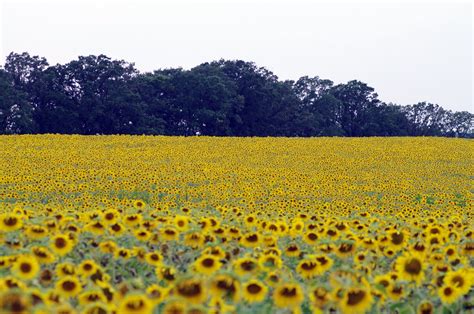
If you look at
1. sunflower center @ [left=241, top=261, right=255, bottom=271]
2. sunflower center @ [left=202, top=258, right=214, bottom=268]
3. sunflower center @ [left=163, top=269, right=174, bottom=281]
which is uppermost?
sunflower center @ [left=202, top=258, right=214, bottom=268]

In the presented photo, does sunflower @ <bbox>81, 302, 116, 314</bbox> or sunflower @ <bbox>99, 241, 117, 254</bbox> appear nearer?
sunflower @ <bbox>81, 302, 116, 314</bbox>

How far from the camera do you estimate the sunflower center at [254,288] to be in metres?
3.86

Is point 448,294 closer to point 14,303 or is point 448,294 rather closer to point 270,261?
point 270,261

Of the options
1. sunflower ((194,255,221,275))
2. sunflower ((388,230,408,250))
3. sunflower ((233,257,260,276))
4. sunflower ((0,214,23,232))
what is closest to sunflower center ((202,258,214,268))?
sunflower ((194,255,221,275))

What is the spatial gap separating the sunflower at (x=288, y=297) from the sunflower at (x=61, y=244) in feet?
5.87

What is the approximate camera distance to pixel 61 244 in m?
4.85

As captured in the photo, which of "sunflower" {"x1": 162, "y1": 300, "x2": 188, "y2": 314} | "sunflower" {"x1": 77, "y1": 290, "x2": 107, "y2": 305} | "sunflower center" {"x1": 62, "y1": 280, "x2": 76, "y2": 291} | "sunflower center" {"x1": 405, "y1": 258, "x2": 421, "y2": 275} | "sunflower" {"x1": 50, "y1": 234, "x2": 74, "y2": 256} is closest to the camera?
"sunflower" {"x1": 162, "y1": 300, "x2": 188, "y2": 314}

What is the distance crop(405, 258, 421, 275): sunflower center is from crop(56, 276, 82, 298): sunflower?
7.08 feet

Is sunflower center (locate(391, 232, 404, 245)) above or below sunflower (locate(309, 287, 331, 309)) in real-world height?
above

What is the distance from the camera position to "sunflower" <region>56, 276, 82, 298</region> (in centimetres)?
376

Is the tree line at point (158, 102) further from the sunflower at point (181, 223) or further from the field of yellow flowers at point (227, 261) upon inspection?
the sunflower at point (181, 223)

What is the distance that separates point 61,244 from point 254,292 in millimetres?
1703

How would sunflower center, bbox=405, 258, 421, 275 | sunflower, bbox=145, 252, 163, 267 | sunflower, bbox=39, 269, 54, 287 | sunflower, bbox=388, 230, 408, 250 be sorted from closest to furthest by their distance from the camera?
sunflower, bbox=39, 269, 54, 287 → sunflower center, bbox=405, 258, 421, 275 → sunflower, bbox=145, 252, 163, 267 → sunflower, bbox=388, 230, 408, 250

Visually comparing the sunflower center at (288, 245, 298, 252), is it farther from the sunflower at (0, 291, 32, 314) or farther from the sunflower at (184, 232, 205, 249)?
the sunflower at (0, 291, 32, 314)
